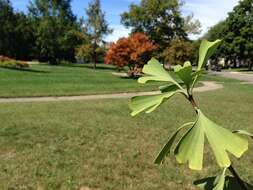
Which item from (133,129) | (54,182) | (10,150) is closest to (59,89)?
(133,129)

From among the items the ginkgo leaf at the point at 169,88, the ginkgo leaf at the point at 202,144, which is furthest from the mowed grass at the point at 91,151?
the ginkgo leaf at the point at 202,144

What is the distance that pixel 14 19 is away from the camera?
6375cm

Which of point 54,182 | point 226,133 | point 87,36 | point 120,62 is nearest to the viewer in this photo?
point 226,133

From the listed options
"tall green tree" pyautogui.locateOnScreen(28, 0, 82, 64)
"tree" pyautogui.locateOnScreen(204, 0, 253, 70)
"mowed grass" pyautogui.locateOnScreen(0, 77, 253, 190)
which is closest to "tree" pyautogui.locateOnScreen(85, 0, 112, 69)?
"tall green tree" pyautogui.locateOnScreen(28, 0, 82, 64)

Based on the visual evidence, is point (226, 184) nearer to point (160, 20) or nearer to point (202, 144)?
point (202, 144)

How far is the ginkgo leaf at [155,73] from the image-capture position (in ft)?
3.99

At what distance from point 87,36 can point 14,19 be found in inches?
625

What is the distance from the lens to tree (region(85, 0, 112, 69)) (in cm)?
5066

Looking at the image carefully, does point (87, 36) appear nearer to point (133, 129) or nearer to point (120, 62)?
point (120, 62)

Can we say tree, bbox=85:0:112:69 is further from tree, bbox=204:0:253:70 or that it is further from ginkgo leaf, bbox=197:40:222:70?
ginkgo leaf, bbox=197:40:222:70

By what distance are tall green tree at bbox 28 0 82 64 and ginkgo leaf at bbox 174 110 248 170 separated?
178ft

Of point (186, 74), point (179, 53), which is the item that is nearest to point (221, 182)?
point (186, 74)

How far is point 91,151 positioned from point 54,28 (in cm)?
5205

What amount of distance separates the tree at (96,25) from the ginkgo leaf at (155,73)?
1976 inches
